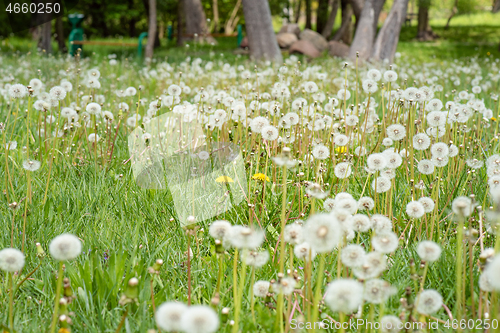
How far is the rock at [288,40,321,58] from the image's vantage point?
13.6 meters

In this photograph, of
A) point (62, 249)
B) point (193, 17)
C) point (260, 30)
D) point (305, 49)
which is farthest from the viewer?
point (193, 17)

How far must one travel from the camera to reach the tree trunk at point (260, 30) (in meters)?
9.66

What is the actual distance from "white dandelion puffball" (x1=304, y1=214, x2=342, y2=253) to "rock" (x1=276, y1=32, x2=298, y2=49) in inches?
571

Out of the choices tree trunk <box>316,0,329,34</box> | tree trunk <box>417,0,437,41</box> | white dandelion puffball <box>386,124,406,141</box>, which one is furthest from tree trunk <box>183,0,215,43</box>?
white dandelion puffball <box>386,124,406,141</box>

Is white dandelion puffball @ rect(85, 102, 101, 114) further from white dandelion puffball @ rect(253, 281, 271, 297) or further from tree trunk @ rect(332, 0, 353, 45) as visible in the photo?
tree trunk @ rect(332, 0, 353, 45)

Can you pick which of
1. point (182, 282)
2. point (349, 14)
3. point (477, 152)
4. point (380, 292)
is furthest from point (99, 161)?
point (349, 14)

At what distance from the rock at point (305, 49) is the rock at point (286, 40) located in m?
0.56

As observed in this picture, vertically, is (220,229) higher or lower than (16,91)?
lower

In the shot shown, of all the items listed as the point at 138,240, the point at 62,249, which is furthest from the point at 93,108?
the point at 62,249

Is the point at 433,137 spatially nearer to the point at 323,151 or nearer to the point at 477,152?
the point at 477,152

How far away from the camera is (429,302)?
3.82ft

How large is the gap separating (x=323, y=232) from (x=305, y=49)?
13.4 metres

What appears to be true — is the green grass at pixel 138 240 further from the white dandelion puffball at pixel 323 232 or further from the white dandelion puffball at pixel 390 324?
the white dandelion puffball at pixel 323 232

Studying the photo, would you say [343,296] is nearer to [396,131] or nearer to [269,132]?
[269,132]
